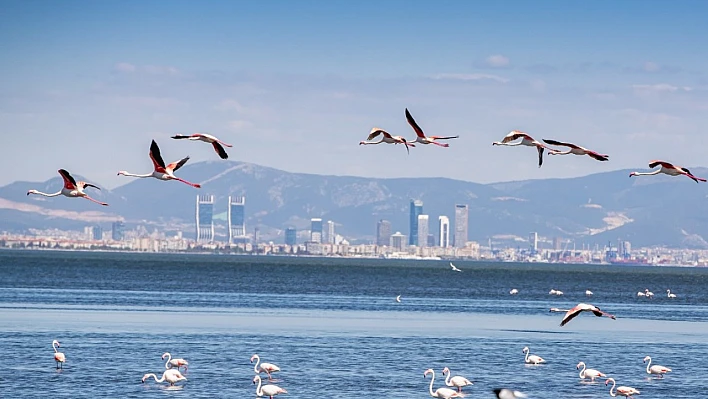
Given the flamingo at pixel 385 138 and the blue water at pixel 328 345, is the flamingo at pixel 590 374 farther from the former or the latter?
the flamingo at pixel 385 138

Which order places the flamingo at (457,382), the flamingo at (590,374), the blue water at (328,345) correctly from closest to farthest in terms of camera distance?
the flamingo at (457,382) → the blue water at (328,345) → the flamingo at (590,374)

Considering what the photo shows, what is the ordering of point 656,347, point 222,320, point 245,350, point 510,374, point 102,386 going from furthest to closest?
point 222,320, point 656,347, point 245,350, point 510,374, point 102,386

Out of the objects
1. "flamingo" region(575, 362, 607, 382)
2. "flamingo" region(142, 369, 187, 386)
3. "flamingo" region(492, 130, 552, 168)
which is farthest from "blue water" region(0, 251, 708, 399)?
"flamingo" region(492, 130, 552, 168)

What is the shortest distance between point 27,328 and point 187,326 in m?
7.32

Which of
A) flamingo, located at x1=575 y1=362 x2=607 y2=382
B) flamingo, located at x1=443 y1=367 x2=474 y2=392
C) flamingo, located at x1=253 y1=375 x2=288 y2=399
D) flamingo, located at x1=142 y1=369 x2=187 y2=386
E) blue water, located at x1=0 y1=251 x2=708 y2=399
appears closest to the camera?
flamingo, located at x1=253 y1=375 x2=288 y2=399

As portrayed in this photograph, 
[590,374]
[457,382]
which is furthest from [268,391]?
[590,374]

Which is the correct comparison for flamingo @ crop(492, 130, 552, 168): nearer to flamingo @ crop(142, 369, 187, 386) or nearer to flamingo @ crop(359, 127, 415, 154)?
flamingo @ crop(359, 127, 415, 154)

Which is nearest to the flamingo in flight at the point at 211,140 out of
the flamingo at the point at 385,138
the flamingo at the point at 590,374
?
the flamingo at the point at 385,138

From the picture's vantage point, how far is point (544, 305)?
311 feet

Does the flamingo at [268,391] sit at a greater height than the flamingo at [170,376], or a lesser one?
lesser

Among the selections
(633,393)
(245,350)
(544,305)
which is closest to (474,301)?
(544,305)

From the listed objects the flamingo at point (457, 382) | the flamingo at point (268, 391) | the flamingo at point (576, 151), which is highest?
the flamingo at point (576, 151)

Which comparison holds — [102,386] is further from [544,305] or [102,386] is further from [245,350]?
[544,305]

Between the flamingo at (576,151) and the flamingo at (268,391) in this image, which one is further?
the flamingo at (268,391)
